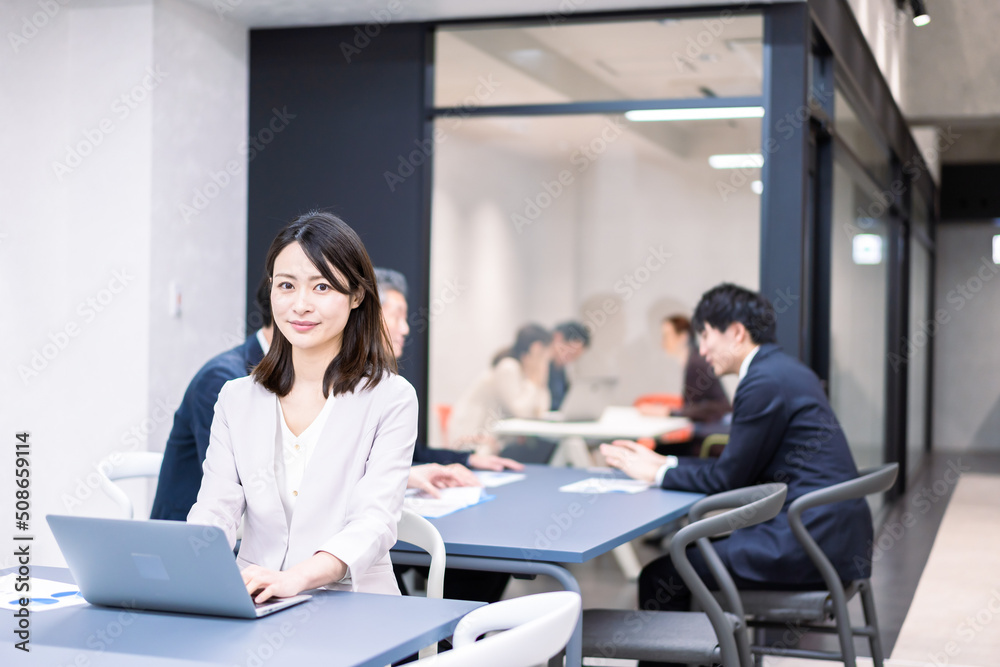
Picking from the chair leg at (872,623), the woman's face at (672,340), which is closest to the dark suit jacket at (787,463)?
the chair leg at (872,623)

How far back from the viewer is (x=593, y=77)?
553 cm

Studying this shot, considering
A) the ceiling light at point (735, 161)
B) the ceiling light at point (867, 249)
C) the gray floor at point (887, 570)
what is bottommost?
the gray floor at point (887, 570)

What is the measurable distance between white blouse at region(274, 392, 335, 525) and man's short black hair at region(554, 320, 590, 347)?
4620 mm

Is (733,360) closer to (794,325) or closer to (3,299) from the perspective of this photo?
(794,325)

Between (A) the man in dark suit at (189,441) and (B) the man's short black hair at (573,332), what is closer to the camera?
(A) the man in dark suit at (189,441)

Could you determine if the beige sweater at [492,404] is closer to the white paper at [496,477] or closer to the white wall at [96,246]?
the white paper at [496,477]

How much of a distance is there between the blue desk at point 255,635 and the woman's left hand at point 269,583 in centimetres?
4

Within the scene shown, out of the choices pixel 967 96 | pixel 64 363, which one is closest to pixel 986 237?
pixel 967 96

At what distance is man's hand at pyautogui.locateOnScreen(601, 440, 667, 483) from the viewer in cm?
371

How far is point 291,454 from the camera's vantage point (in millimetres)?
2172

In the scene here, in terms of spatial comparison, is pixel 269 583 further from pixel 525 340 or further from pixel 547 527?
pixel 525 340

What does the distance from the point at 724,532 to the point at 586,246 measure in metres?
4.25

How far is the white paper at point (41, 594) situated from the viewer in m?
1.83

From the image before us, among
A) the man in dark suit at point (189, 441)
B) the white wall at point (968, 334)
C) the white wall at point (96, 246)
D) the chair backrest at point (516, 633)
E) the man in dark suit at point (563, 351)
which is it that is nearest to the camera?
the chair backrest at point (516, 633)
